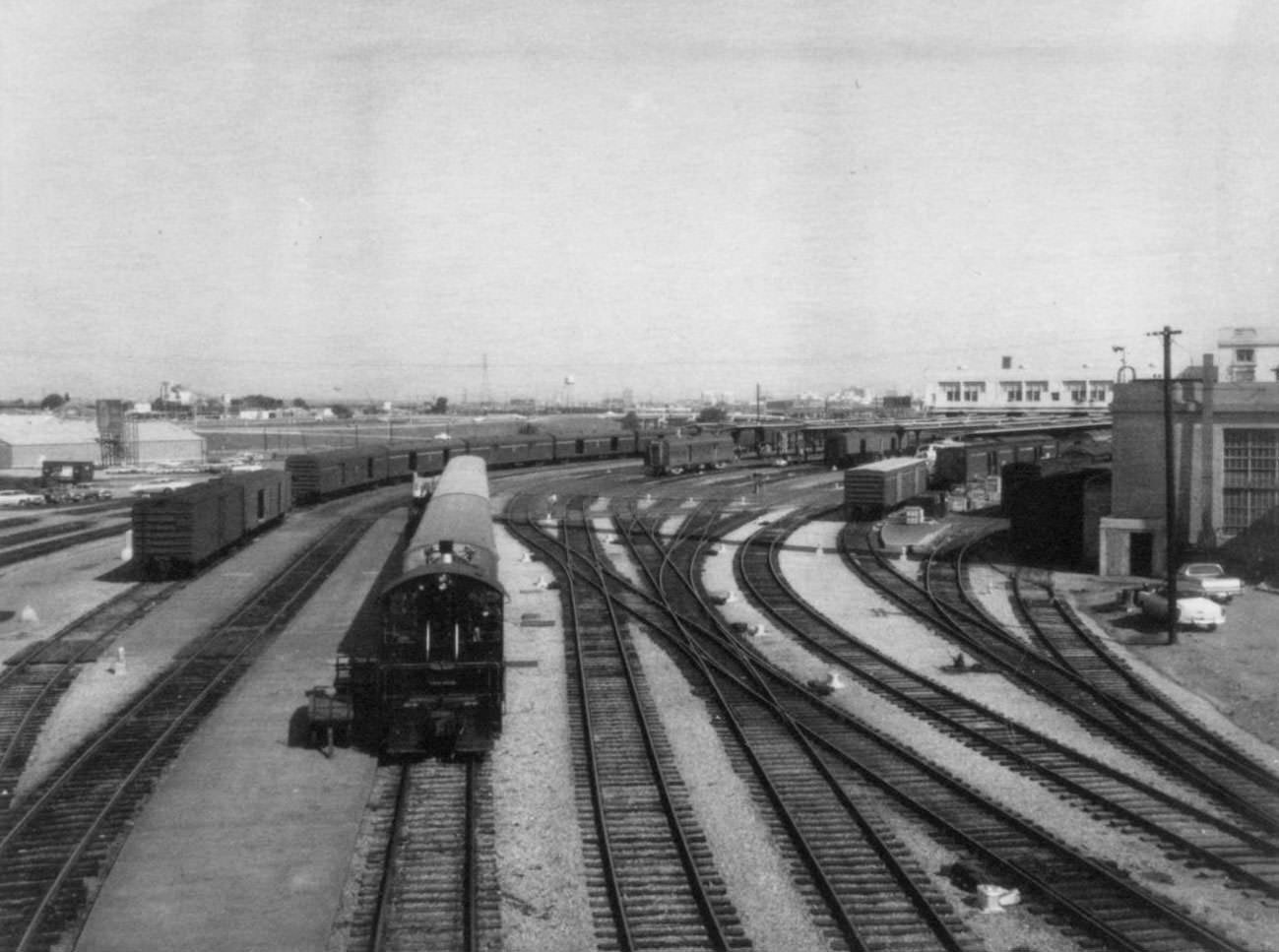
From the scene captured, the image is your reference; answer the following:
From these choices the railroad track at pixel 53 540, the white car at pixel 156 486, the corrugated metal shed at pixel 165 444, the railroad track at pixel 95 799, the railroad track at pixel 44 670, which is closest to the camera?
the railroad track at pixel 95 799

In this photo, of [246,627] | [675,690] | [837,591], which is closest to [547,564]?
[837,591]

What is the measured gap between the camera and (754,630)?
2562 centimetres

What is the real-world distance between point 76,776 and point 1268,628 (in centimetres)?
2503

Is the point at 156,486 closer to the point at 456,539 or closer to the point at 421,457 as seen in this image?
the point at 421,457

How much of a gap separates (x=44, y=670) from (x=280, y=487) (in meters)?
22.1

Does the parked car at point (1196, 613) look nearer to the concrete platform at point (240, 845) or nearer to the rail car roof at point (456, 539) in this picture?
the rail car roof at point (456, 539)

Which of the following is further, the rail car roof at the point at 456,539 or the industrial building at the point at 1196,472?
the industrial building at the point at 1196,472

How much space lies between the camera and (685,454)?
229 ft

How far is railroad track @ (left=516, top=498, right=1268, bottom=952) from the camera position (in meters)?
11.0

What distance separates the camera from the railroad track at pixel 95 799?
11.3 m

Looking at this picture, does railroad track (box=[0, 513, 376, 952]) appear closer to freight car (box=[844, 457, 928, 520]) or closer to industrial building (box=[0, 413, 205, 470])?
freight car (box=[844, 457, 928, 520])

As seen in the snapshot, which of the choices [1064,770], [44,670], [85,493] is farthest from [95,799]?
[85,493]

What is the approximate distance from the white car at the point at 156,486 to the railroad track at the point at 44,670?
102 ft

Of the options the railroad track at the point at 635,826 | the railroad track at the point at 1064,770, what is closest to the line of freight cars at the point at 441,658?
the railroad track at the point at 635,826
